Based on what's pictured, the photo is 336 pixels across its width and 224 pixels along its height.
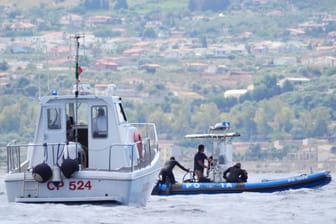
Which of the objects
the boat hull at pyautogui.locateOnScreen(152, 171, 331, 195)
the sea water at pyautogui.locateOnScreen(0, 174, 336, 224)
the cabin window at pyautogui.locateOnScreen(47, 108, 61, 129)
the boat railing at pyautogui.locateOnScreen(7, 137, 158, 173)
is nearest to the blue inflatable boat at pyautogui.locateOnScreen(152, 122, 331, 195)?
the boat hull at pyautogui.locateOnScreen(152, 171, 331, 195)

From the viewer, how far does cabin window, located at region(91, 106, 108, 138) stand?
3772 centimetres

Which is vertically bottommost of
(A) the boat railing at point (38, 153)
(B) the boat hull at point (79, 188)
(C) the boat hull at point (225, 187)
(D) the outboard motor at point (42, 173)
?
(C) the boat hull at point (225, 187)

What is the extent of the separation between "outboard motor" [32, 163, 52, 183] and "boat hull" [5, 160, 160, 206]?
0.18 meters

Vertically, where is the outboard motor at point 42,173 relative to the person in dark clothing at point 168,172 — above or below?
above

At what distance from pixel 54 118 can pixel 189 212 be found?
3.50 meters

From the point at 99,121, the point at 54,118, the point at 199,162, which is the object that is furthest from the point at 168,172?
the point at 54,118

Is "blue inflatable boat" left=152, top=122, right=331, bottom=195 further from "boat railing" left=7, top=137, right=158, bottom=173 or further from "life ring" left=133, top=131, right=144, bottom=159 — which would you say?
"boat railing" left=7, top=137, right=158, bottom=173

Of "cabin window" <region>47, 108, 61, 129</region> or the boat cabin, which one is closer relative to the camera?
the boat cabin

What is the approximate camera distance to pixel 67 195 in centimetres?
3600

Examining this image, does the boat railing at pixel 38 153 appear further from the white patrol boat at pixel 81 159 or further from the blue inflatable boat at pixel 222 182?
the blue inflatable boat at pixel 222 182

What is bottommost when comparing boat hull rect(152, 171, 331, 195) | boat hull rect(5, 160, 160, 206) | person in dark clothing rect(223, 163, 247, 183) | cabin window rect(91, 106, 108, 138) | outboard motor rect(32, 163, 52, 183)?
boat hull rect(152, 171, 331, 195)

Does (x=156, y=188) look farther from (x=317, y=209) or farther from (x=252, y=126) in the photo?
(x=252, y=126)

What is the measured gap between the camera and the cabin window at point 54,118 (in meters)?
37.6

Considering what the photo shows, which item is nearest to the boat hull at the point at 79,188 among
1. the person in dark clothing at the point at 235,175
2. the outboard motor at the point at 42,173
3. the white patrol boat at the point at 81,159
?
the white patrol boat at the point at 81,159
